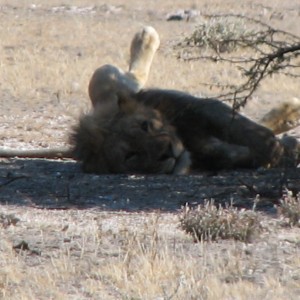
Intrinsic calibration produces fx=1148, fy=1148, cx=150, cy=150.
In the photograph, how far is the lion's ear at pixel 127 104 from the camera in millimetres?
10117

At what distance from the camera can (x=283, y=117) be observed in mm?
11109

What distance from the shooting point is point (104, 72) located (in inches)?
452

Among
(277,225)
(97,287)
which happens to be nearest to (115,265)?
(97,287)

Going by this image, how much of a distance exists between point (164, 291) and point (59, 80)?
1199 centimetres

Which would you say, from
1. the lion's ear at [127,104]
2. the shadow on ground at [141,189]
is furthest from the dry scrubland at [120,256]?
the lion's ear at [127,104]

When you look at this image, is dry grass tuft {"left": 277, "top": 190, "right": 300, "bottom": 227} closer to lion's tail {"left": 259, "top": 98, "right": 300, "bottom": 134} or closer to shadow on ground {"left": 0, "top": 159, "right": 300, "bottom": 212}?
shadow on ground {"left": 0, "top": 159, "right": 300, "bottom": 212}

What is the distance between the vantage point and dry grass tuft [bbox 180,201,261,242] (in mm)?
7195

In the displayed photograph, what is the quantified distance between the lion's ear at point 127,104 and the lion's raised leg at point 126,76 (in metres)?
0.15

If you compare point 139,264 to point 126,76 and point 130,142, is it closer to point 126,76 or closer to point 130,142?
point 130,142

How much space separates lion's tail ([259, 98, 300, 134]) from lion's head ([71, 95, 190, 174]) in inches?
56.5

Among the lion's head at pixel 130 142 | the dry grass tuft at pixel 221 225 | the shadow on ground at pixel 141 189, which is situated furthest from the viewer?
the lion's head at pixel 130 142

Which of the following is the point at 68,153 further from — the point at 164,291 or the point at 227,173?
the point at 164,291

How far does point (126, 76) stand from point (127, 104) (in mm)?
1919

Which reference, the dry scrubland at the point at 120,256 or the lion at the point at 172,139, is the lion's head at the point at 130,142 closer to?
the lion at the point at 172,139
